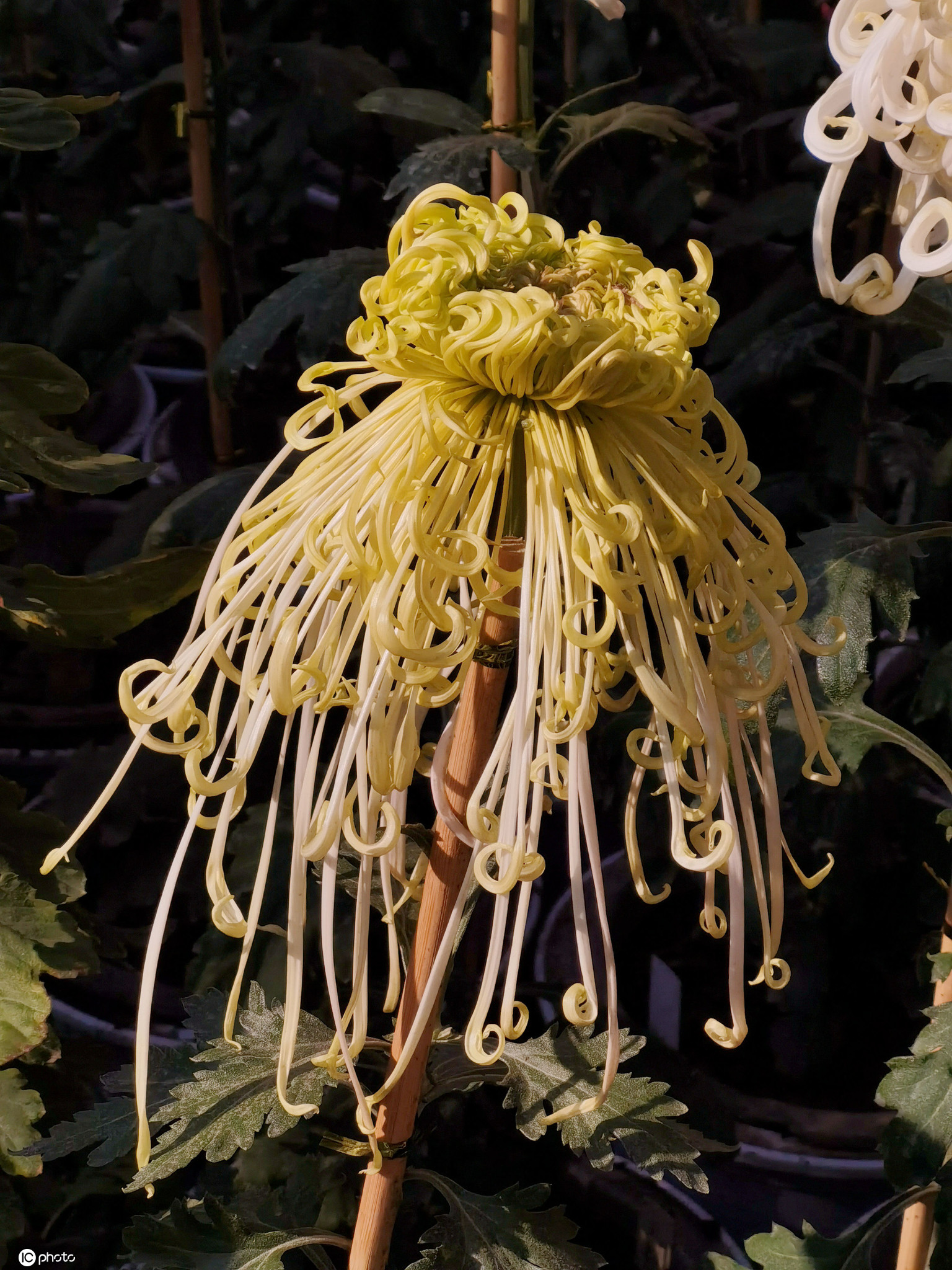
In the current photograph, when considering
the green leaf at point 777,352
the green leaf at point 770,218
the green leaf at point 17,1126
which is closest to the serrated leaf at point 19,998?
the green leaf at point 17,1126

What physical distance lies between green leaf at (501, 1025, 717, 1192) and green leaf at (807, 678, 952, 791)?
28 cm

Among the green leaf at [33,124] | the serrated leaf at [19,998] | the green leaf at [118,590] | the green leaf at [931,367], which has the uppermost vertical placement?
the green leaf at [33,124]

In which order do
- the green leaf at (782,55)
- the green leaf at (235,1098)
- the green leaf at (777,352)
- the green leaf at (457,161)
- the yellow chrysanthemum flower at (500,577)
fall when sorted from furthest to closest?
the green leaf at (782,55) → the green leaf at (777,352) → the green leaf at (457,161) → the green leaf at (235,1098) → the yellow chrysanthemum flower at (500,577)

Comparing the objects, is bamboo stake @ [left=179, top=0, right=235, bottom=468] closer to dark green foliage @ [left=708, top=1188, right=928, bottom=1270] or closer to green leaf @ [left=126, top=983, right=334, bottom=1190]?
green leaf @ [left=126, top=983, right=334, bottom=1190]

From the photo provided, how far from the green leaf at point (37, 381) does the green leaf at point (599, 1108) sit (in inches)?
19.5

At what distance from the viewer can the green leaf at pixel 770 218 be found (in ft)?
3.59

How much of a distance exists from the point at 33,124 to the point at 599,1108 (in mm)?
667

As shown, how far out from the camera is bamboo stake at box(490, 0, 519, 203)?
0.70 m

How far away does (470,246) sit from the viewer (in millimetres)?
420

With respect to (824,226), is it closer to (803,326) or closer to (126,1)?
(803,326)

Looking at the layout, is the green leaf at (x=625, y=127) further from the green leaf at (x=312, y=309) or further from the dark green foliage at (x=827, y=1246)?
the dark green foliage at (x=827, y=1246)

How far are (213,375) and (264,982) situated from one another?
50 centimetres

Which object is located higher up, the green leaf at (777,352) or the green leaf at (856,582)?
the green leaf at (777,352)

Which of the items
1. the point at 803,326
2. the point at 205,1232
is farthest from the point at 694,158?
the point at 205,1232
